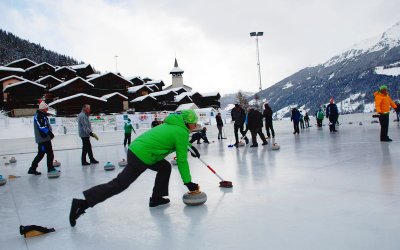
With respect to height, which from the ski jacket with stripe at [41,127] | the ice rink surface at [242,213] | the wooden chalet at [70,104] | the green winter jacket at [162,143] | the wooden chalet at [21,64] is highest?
the wooden chalet at [21,64]

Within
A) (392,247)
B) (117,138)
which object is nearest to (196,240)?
(392,247)

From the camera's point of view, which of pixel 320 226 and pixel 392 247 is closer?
pixel 392 247

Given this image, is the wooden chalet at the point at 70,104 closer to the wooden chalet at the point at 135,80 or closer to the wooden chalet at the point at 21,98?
the wooden chalet at the point at 21,98

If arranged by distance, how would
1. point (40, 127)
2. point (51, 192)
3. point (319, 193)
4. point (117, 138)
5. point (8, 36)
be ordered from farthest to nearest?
point (8, 36)
point (117, 138)
point (40, 127)
point (51, 192)
point (319, 193)

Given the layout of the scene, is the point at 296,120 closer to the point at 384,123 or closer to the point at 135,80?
the point at 384,123

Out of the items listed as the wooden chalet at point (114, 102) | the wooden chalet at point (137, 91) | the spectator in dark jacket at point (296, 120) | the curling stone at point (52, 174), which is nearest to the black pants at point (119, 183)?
the curling stone at point (52, 174)

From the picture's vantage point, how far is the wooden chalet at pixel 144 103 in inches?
2010

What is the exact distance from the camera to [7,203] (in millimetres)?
5145

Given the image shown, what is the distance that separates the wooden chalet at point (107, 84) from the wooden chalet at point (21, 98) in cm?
839

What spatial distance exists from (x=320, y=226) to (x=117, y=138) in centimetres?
1938

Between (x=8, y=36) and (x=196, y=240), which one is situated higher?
(x=8, y=36)

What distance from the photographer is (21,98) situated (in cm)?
4222

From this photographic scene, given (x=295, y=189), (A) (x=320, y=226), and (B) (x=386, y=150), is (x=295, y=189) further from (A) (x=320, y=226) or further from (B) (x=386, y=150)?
(B) (x=386, y=150)

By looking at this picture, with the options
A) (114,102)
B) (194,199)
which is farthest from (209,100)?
(194,199)
